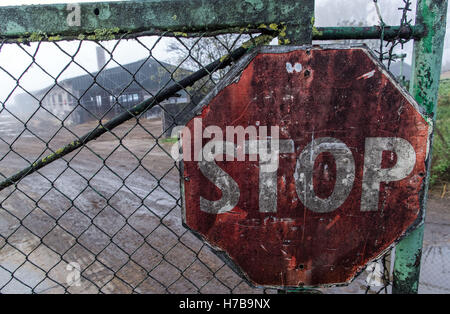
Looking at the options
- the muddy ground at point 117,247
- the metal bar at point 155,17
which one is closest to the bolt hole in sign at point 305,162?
the metal bar at point 155,17

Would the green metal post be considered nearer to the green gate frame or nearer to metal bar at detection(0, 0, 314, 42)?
the green gate frame

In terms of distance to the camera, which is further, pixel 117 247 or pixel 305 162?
pixel 117 247

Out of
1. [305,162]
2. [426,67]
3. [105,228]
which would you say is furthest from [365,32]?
[105,228]

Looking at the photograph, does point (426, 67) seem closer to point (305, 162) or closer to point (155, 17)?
point (305, 162)

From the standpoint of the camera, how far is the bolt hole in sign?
0.88 metres

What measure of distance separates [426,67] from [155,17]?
0.88m

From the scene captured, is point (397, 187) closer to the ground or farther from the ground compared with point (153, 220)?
farther from the ground

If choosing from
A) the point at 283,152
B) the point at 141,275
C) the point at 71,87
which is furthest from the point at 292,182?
the point at 71,87

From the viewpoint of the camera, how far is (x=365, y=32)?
39.4 inches

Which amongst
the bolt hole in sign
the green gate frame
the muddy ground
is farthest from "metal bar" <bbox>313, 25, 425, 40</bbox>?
the muddy ground

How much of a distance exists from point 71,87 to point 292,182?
88.7ft

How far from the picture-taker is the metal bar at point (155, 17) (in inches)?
35.7
